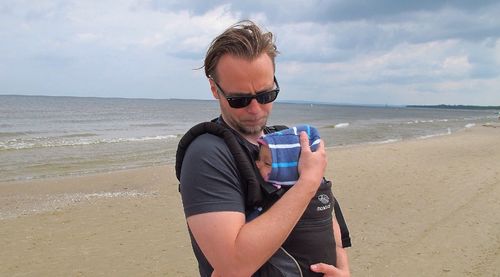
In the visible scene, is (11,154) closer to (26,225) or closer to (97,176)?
(97,176)

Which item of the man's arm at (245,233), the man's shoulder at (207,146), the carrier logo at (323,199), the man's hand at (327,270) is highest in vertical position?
the man's shoulder at (207,146)

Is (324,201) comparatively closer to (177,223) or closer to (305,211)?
(305,211)

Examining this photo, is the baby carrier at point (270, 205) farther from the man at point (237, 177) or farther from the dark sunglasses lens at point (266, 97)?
the dark sunglasses lens at point (266, 97)

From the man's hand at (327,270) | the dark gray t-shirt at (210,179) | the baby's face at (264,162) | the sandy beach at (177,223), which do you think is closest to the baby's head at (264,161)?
the baby's face at (264,162)

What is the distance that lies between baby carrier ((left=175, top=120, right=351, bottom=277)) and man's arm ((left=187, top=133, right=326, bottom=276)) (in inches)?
4.3

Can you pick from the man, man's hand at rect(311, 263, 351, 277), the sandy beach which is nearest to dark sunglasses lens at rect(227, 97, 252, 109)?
the man

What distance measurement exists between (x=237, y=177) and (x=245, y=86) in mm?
383

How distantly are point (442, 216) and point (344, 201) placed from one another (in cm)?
206

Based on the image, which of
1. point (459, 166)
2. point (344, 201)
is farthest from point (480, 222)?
point (459, 166)

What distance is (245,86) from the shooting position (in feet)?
5.69

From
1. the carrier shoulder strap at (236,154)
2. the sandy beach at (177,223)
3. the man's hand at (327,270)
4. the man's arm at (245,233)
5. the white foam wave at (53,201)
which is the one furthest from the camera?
the white foam wave at (53,201)

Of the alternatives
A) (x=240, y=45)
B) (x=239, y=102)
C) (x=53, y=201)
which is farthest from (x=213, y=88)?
(x=53, y=201)

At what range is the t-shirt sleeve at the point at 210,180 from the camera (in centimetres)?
155

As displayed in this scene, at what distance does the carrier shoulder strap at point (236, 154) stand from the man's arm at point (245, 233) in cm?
10
